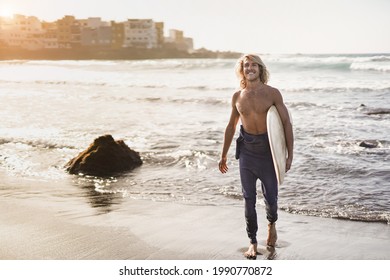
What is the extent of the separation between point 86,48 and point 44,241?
233 feet

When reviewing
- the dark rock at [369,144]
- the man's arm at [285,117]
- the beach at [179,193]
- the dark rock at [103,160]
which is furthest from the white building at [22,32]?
the man's arm at [285,117]

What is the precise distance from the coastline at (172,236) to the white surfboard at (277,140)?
2.23 ft

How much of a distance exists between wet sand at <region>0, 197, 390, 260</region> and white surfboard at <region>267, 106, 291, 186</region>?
68 centimetres

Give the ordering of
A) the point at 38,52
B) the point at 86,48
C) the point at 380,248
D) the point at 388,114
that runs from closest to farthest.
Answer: the point at 380,248, the point at 388,114, the point at 38,52, the point at 86,48

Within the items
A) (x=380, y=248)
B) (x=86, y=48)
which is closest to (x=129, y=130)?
(x=380, y=248)

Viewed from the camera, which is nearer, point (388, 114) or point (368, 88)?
point (388, 114)

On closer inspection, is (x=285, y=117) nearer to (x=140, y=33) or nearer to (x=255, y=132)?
(x=255, y=132)

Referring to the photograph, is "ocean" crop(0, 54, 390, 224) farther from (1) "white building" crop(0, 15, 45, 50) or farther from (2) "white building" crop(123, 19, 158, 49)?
(2) "white building" crop(123, 19, 158, 49)

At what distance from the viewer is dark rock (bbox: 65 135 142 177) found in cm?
622

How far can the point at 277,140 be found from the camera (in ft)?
11.2

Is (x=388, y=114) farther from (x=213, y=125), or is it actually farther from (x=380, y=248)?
(x=380, y=248)

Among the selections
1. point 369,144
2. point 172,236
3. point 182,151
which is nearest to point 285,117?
point 172,236

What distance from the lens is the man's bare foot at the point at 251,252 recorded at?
355 centimetres

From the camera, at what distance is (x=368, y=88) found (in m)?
17.0
